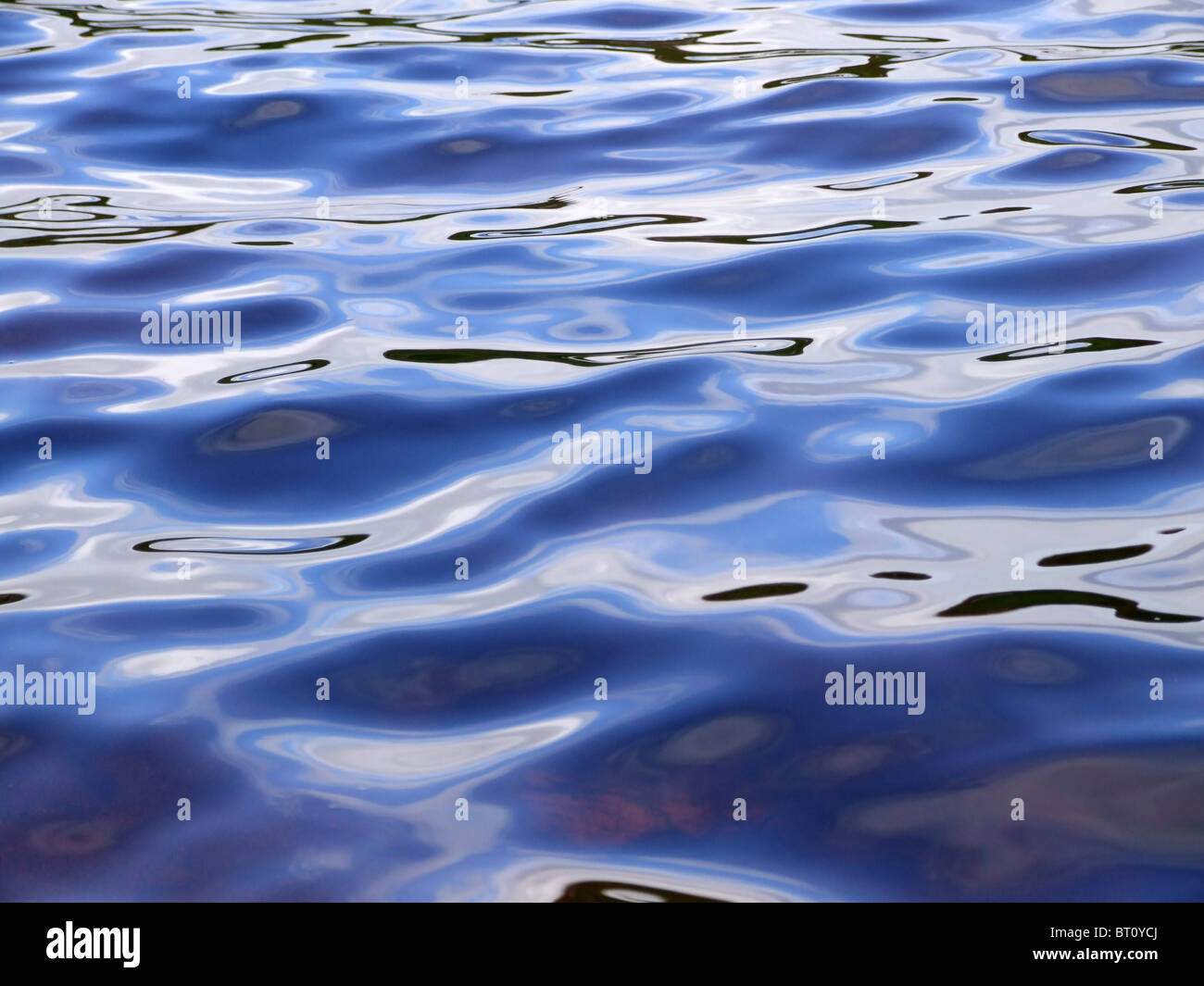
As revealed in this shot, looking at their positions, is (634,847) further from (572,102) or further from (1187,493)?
(572,102)

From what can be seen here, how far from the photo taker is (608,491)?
2.92 m

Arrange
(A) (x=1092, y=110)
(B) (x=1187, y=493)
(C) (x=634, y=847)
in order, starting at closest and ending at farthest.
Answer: (C) (x=634, y=847) < (B) (x=1187, y=493) < (A) (x=1092, y=110)

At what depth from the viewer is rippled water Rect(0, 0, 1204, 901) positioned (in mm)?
2117

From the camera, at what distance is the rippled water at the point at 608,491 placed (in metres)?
2.12

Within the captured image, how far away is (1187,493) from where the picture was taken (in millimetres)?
2805

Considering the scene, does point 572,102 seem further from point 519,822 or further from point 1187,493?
point 519,822

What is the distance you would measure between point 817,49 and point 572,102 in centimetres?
120

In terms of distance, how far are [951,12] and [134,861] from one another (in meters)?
5.53

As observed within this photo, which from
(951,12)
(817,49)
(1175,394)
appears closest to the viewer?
(1175,394)

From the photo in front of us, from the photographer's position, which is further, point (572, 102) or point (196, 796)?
point (572, 102)

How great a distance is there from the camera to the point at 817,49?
5.90 m
